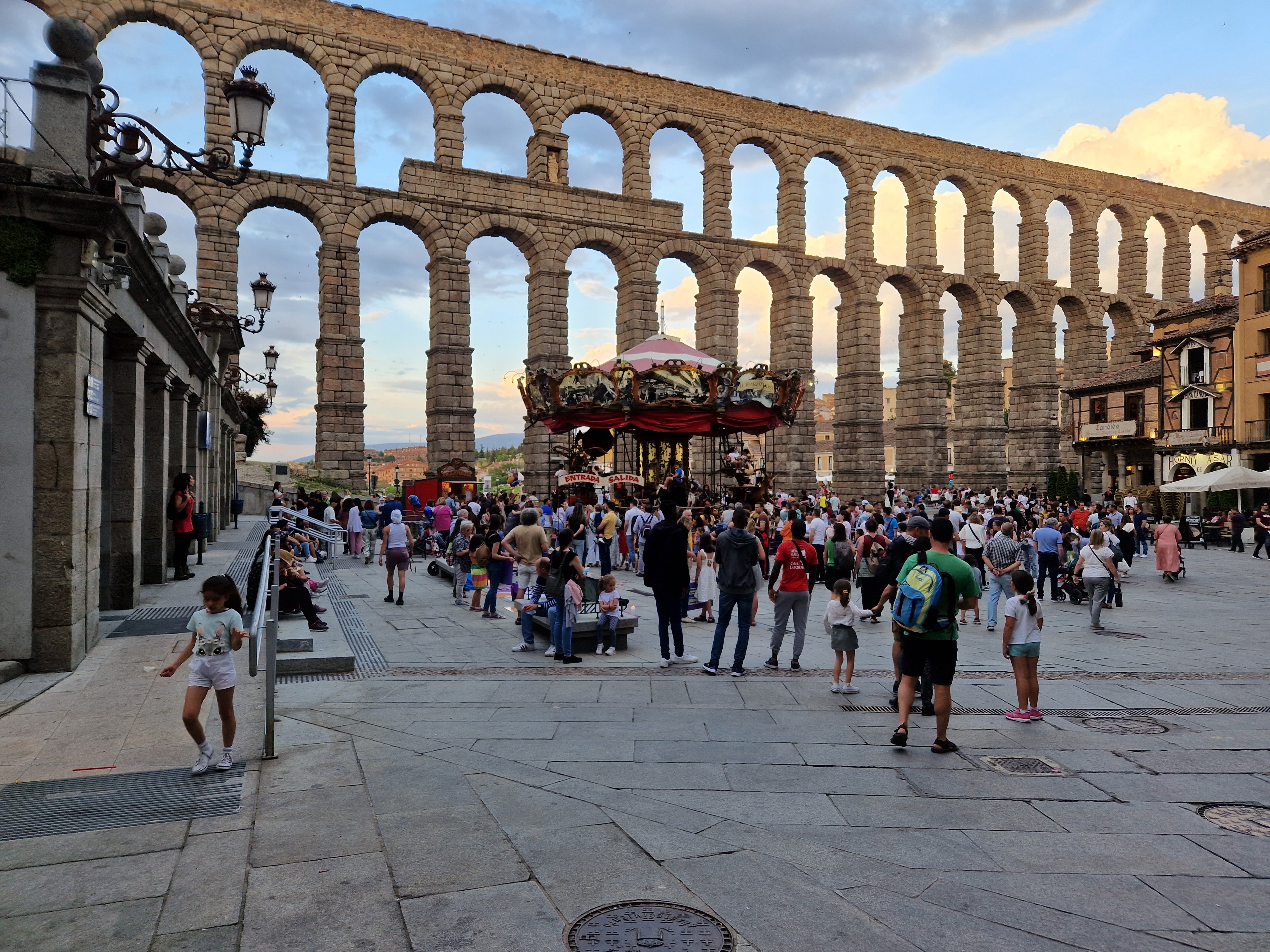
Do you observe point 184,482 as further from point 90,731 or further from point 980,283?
point 980,283

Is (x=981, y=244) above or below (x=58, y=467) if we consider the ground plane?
above

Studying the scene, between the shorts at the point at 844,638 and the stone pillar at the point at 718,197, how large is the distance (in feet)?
95.7

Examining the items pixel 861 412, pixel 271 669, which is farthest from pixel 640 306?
pixel 271 669

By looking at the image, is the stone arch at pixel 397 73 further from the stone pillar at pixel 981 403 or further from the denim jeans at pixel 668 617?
the denim jeans at pixel 668 617

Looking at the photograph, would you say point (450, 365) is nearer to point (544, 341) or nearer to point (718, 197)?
point (544, 341)

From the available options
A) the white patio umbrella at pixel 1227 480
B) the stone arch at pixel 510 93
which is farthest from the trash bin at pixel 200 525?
the white patio umbrella at pixel 1227 480

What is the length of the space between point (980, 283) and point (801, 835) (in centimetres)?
4041

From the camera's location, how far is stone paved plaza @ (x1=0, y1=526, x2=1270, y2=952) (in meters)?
3.39

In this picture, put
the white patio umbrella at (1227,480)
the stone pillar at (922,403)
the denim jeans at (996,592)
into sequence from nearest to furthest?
1. the denim jeans at (996,592)
2. the white patio umbrella at (1227,480)
3. the stone pillar at (922,403)

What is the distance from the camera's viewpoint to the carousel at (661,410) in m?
20.6

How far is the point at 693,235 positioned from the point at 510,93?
8958 millimetres

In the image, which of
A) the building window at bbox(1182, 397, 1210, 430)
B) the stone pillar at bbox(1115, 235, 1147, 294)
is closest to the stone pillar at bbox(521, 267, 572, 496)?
the building window at bbox(1182, 397, 1210, 430)

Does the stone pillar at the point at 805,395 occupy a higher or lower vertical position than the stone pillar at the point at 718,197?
lower

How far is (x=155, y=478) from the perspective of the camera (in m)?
12.4
